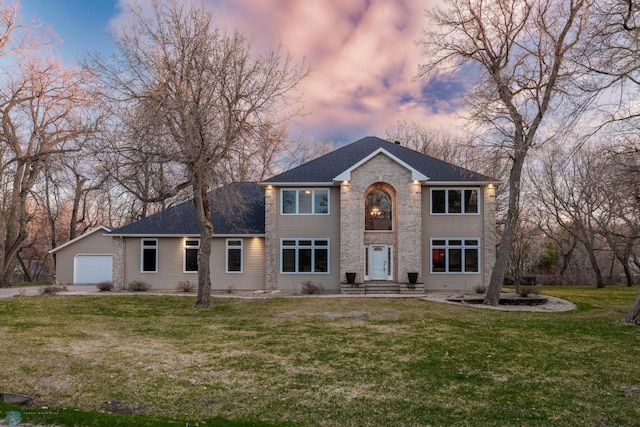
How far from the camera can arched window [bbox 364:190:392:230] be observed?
2078 centimetres

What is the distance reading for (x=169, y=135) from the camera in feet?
46.7

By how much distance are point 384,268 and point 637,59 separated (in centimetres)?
1287

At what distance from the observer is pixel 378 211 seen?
71.5 feet

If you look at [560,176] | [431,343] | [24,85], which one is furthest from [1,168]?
[560,176]

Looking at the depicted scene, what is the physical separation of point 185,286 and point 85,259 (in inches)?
400

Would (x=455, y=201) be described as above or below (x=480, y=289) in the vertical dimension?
above

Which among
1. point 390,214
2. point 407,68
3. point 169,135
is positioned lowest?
point 390,214

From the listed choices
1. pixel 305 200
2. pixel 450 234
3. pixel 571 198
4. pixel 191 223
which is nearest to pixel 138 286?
pixel 191 223

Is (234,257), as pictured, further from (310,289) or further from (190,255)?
(310,289)

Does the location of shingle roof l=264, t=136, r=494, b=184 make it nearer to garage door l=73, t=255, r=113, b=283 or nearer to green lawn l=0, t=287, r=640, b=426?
green lawn l=0, t=287, r=640, b=426

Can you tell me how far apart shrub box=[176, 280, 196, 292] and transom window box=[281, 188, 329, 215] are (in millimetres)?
5755

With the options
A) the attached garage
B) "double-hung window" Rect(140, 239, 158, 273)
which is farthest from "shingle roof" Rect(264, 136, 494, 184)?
the attached garage

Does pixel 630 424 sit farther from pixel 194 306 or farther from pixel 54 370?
pixel 194 306

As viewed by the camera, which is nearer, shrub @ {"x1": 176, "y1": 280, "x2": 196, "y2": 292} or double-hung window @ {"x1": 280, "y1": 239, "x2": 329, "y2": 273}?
shrub @ {"x1": 176, "y1": 280, "x2": 196, "y2": 292}
